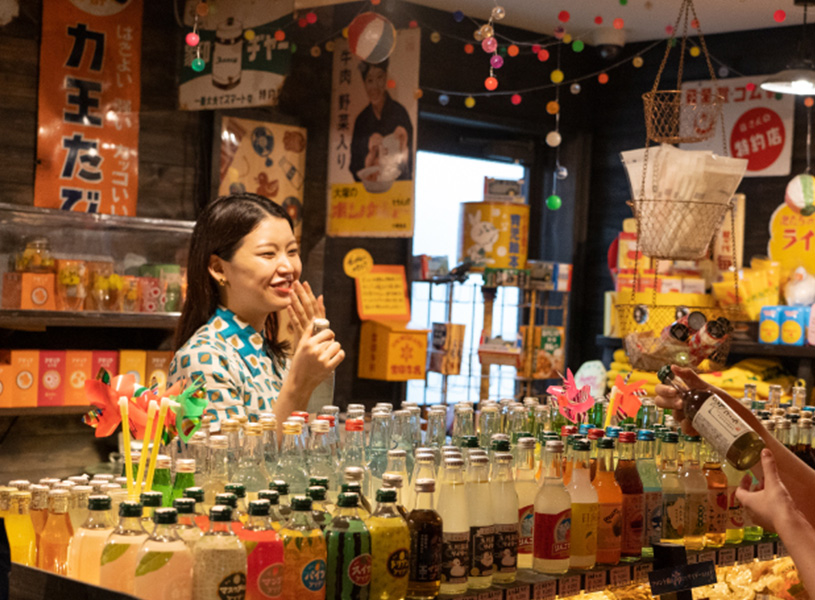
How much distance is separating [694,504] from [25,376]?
10.5ft

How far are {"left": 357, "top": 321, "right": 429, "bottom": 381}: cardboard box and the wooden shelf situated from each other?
1.76 meters

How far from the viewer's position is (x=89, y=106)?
5.05 meters

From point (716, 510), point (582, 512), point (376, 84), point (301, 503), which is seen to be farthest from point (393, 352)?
point (301, 503)

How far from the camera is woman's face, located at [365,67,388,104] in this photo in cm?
552

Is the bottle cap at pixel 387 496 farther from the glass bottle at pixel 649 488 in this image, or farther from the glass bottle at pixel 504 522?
the glass bottle at pixel 649 488

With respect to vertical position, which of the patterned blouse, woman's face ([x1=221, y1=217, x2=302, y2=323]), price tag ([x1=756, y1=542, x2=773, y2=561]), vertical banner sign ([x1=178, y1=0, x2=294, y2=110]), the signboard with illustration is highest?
vertical banner sign ([x1=178, y1=0, x2=294, y2=110])

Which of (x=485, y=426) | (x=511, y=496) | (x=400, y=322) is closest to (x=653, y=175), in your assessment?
(x=485, y=426)

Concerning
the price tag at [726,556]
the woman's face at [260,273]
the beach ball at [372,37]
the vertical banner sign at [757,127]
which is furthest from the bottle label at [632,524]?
the vertical banner sign at [757,127]

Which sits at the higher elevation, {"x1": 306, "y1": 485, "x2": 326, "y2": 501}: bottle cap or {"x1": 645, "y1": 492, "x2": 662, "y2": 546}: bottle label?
{"x1": 306, "y1": 485, "x2": 326, "y2": 501}: bottle cap

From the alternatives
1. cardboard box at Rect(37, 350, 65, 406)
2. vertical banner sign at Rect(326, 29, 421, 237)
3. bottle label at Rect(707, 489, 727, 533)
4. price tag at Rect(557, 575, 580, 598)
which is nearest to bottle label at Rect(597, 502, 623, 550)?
price tag at Rect(557, 575, 580, 598)

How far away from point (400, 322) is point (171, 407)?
15.1 feet

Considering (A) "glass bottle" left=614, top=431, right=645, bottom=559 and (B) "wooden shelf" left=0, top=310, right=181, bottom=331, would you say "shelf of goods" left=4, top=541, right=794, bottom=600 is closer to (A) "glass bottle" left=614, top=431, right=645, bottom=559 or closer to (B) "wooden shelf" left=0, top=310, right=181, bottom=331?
(A) "glass bottle" left=614, top=431, right=645, bottom=559

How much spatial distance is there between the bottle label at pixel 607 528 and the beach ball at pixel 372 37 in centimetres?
288

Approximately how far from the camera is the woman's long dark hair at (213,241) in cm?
303
